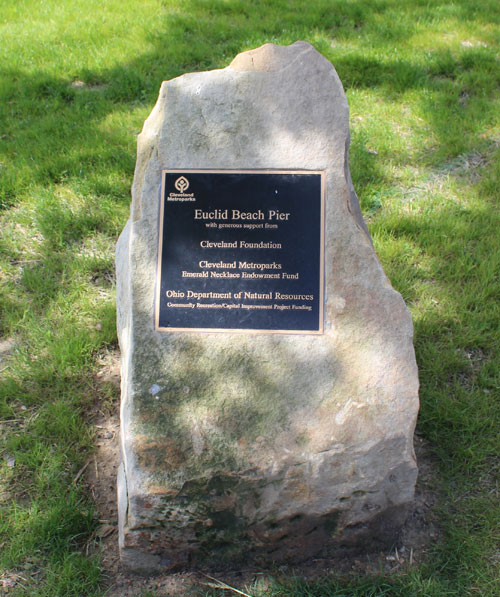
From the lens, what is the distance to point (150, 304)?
2.34 m

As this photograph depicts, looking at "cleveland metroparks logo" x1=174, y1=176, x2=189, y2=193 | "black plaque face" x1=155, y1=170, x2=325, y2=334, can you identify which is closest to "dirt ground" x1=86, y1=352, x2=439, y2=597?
"black plaque face" x1=155, y1=170, x2=325, y2=334

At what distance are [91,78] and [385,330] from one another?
179 inches

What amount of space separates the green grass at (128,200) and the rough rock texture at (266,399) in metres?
0.34

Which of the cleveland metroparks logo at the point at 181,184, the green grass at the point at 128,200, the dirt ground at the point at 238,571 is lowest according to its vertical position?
the dirt ground at the point at 238,571

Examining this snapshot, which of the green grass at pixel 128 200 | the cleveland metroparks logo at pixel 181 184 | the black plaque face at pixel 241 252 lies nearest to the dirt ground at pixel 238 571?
the green grass at pixel 128 200

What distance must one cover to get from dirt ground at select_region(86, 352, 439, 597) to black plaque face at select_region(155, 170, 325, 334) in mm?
1052

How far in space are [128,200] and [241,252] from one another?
2124 millimetres

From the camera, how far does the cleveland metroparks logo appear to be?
2428 mm

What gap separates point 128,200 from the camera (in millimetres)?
4199

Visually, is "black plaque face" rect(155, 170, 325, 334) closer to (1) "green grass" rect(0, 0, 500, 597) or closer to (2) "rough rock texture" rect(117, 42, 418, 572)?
(2) "rough rock texture" rect(117, 42, 418, 572)

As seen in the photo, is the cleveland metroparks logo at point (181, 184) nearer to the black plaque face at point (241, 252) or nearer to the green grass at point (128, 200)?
the black plaque face at point (241, 252)

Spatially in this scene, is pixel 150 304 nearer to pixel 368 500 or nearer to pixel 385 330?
pixel 385 330

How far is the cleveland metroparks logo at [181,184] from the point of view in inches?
95.6

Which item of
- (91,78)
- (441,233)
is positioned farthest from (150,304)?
(91,78)
